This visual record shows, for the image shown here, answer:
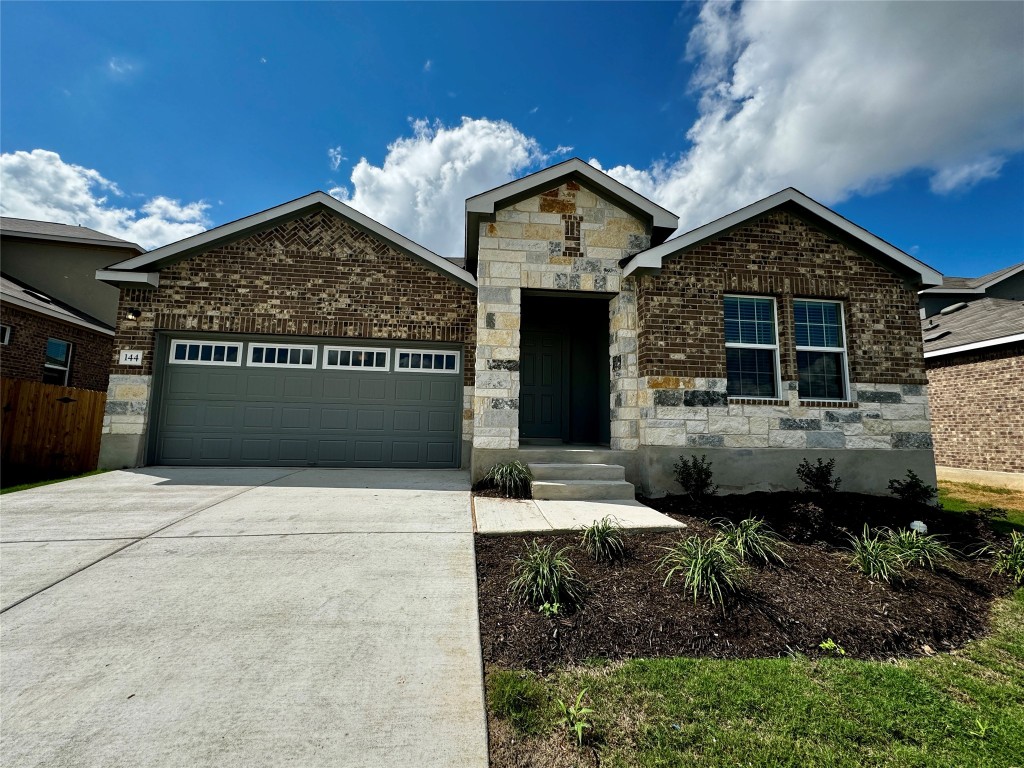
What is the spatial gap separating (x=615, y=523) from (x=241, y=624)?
3.55m

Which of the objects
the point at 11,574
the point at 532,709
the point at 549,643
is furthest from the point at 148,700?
the point at 11,574

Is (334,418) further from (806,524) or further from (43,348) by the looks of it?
(43,348)

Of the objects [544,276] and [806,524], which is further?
[544,276]

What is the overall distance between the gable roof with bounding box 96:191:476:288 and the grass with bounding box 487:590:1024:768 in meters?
7.66

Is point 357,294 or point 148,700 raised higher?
point 357,294

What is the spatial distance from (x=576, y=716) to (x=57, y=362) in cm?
1562

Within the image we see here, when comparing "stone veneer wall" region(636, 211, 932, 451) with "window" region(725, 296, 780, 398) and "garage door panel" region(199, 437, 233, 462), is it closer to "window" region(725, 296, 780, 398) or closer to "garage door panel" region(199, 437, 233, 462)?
"window" region(725, 296, 780, 398)

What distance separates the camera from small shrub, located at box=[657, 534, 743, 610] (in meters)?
3.35

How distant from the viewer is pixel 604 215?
7.69 metres

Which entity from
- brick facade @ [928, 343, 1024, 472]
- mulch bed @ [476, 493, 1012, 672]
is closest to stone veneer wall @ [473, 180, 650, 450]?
mulch bed @ [476, 493, 1012, 672]

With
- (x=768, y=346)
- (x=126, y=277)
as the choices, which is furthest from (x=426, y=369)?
(x=768, y=346)

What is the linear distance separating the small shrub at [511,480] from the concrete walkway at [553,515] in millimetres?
256

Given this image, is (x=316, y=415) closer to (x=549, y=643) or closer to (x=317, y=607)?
→ (x=317, y=607)

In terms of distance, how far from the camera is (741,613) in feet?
10.5
